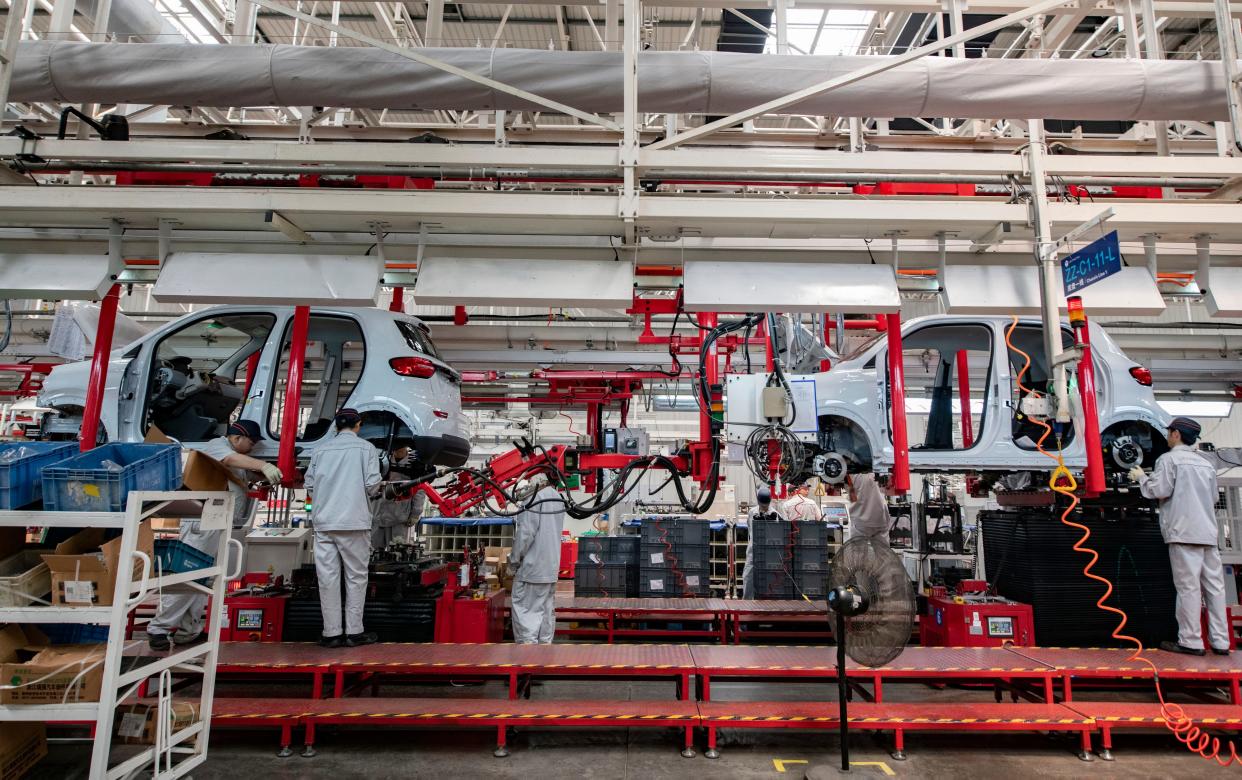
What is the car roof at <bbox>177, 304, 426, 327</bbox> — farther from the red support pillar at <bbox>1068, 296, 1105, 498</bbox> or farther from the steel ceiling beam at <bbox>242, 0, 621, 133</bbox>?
the red support pillar at <bbox>1068, 296, 1105, 498</bbox>

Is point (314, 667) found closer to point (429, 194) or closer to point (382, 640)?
point (382, 640)

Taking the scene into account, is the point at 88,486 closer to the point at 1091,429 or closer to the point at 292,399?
the point at 292,399

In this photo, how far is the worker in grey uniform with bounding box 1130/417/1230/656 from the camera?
5211mm

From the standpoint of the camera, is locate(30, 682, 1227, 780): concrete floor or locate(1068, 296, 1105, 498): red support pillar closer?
locate(30, 682, 1227, 780): concrete floor

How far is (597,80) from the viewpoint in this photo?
15.1 feet

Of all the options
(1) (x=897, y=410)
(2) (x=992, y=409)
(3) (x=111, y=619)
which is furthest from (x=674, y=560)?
(3) (x=111, y=619)

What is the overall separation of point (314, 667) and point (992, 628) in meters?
5.36

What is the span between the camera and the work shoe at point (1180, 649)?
204 inches

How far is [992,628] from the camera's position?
581cm

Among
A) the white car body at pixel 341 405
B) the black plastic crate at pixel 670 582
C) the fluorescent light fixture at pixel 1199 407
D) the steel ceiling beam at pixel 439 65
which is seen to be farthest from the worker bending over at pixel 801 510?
the steel ceiling beam at pixel 439 65

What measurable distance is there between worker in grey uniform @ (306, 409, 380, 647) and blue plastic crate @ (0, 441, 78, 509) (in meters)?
1.63

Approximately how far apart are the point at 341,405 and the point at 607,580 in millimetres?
5128

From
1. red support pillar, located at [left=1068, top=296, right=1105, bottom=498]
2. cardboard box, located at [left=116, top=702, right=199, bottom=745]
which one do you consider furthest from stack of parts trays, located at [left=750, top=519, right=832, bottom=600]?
cardboard box, located at [left=116, top=702, right=199, bottom=745]

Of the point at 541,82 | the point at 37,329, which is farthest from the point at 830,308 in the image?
the point at 37,329
